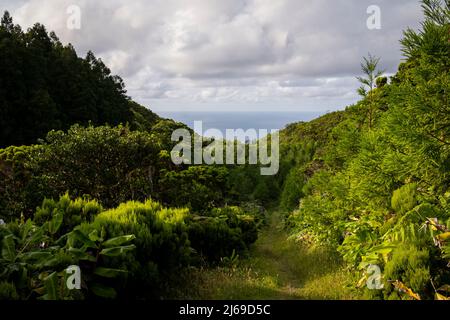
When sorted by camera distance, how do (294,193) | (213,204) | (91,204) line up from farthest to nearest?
1. (294,193)
2. (213,204)
3. (91,204)

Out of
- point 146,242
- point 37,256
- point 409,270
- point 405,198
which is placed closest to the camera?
point 37,256

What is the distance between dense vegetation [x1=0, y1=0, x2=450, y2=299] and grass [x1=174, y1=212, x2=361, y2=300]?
0.37 m

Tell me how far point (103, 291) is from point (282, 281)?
5567 mm

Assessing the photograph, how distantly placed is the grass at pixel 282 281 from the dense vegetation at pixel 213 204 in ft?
1.20

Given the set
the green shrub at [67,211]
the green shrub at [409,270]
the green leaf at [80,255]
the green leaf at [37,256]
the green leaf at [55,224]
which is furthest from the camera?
the green shrub at [67,211]

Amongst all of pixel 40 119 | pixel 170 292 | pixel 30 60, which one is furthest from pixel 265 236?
pixel 30 60

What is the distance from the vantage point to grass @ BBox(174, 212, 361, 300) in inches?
293

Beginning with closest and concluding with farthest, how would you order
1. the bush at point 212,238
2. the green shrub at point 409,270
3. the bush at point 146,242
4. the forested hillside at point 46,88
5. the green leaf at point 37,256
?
the green leaf at point 37,256, the green shrub at point 409,270, the bush at point 146,242, the bush at point 212,238, the forested hillside at point 46,88

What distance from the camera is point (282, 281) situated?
398 inches

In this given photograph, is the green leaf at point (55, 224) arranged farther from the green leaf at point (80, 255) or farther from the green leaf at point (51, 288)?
the green leaf at point (51, 288)

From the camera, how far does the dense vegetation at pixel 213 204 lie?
5.79 metres

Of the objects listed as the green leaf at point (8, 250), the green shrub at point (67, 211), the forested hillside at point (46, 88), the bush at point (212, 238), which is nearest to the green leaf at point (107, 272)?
the green leaf at point (8, 250)

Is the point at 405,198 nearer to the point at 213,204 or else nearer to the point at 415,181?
the point at 415,181

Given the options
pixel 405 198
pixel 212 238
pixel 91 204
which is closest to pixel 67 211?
pixel 91 204
